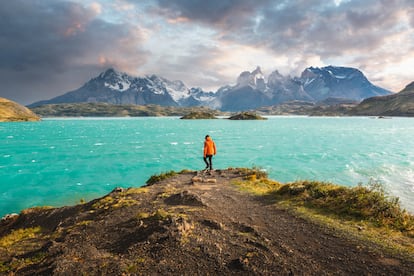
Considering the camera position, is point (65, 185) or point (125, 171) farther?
point (125, 171)

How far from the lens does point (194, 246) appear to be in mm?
10461

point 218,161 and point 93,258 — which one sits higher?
point 93,258

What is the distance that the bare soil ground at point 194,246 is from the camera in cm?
912

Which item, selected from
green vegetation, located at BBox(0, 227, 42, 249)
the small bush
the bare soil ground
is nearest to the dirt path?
the bare soil ground

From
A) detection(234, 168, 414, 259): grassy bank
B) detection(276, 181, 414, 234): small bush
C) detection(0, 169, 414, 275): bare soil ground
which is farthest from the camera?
detection(276, 181, 414, 234): small bush

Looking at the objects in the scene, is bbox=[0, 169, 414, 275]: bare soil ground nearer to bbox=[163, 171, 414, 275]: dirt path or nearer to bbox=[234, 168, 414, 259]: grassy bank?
bbox=[163, 171, 414, 275]: dirt path

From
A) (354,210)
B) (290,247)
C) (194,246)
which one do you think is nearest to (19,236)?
(194,246)

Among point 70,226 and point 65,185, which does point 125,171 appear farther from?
point 70,226

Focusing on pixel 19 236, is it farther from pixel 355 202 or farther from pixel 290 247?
pixel 355 202

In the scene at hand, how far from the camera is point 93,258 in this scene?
10.0 metres

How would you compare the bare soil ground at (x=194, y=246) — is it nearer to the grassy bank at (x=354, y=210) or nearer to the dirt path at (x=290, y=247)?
the dirt path at (x=290, y=247)

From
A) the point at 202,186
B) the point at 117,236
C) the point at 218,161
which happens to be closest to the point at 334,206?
the point at 202,186

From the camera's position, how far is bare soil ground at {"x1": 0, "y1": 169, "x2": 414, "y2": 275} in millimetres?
9125

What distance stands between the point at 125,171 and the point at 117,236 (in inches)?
1396
